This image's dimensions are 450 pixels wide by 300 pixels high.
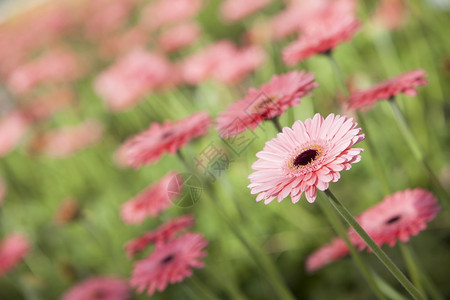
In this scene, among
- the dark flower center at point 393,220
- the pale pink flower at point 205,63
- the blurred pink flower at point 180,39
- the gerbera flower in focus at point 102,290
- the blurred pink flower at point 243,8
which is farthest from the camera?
the blurred pink flower at point 180,39

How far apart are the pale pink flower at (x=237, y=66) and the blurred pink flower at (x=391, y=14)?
1.22ft

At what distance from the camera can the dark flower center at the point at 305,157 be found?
0.51 metres

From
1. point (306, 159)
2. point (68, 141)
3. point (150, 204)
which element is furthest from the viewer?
point (68, 141)

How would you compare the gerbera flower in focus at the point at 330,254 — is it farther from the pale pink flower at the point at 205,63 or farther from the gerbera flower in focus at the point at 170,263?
the pale pink flower at the point at 205,63

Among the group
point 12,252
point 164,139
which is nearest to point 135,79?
point 12,252

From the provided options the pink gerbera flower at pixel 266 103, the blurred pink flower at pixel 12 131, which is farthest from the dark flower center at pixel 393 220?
the blurred pink flower at pixel 12 131

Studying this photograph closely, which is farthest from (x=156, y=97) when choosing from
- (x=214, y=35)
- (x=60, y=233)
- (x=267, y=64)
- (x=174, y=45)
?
(x=214, y=35)

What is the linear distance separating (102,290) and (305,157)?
32.2 inches

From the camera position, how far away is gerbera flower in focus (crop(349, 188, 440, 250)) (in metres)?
0.67

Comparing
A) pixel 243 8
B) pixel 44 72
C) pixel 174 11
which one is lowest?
pixel 243 8

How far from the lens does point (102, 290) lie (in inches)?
47.1

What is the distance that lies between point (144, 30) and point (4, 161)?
899 mm

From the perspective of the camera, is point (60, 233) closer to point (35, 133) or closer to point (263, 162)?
point (35, 133)

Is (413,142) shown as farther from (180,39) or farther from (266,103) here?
(180,39)
